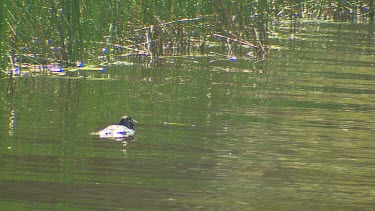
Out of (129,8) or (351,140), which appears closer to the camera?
(351,140)

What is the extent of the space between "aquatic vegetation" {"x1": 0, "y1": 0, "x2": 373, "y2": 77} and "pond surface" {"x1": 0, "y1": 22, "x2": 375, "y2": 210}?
473 mm

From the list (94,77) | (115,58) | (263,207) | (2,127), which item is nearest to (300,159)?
(263,207)

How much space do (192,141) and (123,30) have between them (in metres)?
5.08

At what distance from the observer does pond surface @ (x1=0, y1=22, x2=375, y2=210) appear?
4.46 metres

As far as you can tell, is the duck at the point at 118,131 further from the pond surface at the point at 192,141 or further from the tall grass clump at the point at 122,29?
the tall grass clump at the point at 122,29

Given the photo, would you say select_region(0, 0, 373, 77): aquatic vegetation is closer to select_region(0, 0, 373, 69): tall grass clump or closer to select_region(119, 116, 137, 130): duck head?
select_region(0, 0, 373, 69): tall grass clump

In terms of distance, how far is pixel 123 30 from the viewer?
10867 mm

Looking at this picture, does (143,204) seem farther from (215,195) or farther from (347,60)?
(347,60)

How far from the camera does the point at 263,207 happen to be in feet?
14.2

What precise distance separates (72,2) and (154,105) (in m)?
1.94

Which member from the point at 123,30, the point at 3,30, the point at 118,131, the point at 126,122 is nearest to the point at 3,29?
the point at 3,30

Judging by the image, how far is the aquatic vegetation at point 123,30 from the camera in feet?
29.6

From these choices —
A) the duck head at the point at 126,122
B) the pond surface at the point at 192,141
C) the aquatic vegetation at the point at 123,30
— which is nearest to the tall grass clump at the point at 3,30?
the aquatic vegetation at the point at 123,30

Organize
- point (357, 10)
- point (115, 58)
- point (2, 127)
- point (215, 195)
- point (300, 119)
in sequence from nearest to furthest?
point (215, 195) < point (2, 127) < point (300, 119) < point (115, 58) < point (357, 10)
